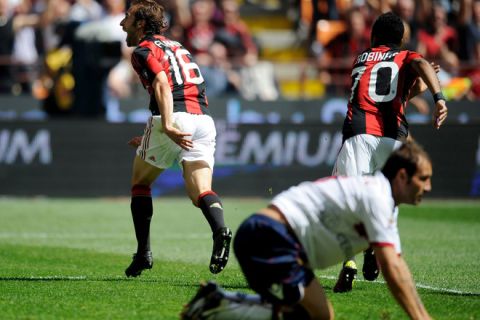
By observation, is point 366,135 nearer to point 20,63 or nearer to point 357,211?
point 357,211

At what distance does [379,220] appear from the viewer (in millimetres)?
5664

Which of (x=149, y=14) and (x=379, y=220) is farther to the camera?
(x=149, y=14)

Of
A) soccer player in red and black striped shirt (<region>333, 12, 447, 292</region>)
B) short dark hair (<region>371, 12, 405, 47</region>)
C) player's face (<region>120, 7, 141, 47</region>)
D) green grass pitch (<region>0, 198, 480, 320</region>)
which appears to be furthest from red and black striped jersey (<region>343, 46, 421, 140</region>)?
player's face (<region>120, 7, 141, 47</region>)

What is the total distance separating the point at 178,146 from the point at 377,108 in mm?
1717

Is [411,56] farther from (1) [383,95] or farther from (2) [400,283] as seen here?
(2) [400,283]

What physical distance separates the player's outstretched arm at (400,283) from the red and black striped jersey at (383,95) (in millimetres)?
3007

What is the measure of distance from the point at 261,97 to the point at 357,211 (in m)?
13.9

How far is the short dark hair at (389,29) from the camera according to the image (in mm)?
8711

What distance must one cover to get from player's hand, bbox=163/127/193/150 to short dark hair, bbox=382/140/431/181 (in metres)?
2.85

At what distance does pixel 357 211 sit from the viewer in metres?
5.74

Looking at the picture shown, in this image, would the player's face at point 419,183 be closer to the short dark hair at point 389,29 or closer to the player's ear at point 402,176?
the player's ear at point 402,176

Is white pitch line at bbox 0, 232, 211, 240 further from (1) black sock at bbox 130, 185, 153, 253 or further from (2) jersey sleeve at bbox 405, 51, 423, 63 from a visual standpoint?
(2) jersey sleeve at bbox 405, 51, 423, 63

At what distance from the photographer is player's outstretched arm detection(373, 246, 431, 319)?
220 inches

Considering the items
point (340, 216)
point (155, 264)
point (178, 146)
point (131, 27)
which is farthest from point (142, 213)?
point (340, 216)
